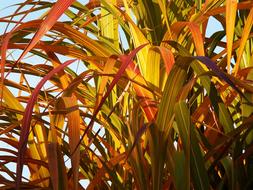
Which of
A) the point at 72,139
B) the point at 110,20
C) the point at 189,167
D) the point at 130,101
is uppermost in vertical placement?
the point at 110,20

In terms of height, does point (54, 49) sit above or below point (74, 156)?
above

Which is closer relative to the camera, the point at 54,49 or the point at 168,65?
the point at 168,65

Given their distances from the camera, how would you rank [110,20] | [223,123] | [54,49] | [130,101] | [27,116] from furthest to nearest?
[110,20] < [130,101] < [54,49] < [223,123] < [27,116]

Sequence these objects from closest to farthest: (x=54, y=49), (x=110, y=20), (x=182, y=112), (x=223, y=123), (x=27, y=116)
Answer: (x=27, y=116), (x=182, y=112), (x=223, y=123), (x=54, y=49), (x=110, y=20)

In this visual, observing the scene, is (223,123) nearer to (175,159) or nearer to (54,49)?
(175,159)

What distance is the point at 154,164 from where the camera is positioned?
38.4 inches

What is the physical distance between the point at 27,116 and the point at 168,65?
293 mm

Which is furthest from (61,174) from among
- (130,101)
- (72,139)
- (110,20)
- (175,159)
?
(110,20)

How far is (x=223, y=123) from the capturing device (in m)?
1.03

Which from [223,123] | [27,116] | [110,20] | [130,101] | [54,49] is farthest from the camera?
[110,20]

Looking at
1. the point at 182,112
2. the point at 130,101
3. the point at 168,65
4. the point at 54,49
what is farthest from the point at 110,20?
the point at 182,112

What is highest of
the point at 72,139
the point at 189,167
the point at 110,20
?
the point at 110,20

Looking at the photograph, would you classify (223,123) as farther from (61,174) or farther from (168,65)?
(61,174)

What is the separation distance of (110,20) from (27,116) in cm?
75
